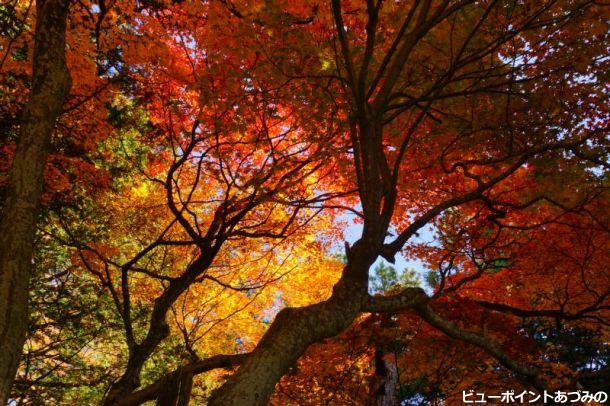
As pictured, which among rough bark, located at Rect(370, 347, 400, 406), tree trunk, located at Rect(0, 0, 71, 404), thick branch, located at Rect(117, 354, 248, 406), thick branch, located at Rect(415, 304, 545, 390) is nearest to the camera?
tree trunk, located at Rect(0, 0, 71, 404)

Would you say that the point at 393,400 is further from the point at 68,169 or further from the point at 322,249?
the point at 68,169

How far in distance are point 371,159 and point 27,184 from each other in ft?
11.7

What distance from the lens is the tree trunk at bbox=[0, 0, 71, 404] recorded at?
292 cm

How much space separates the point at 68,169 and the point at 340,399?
9229 mm

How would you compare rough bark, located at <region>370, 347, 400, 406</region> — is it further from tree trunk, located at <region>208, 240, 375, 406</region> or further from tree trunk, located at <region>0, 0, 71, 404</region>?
tree trunk, located at <region>0, 0, 71, 404</region>

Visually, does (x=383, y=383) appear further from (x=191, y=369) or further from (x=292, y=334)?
(x=292, y=334)

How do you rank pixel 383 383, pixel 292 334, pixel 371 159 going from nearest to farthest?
pixel 292 334, pixel 371 159, pixel 383 383

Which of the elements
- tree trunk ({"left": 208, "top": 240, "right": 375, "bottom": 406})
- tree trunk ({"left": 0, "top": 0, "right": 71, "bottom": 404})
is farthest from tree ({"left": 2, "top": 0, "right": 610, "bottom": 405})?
tree trunk ({"left": 0, "top": 0, "right": 71, "bottom": 404})

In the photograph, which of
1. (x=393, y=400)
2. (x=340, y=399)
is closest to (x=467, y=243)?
(x=393, y=400)

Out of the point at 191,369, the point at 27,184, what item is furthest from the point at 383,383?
the point at 27,184

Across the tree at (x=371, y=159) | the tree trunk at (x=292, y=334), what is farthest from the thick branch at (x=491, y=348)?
the tree trunk at (x=292, y=334)

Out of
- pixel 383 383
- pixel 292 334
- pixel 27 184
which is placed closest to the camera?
pixel 27 184

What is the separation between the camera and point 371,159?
5.16 metres

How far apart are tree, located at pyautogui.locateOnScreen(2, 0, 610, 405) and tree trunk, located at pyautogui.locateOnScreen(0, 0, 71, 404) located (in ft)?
5.62
